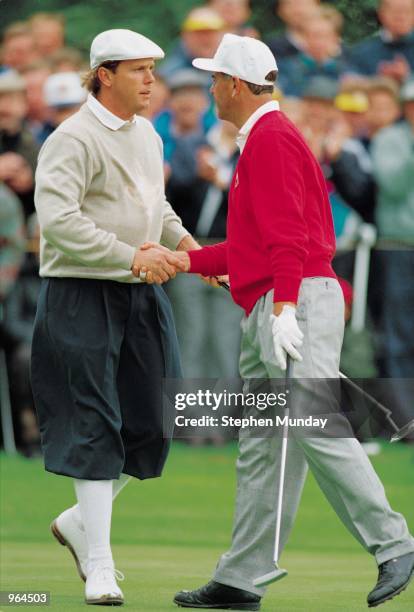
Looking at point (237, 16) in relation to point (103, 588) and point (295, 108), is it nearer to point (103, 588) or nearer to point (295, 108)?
point (295, 108)

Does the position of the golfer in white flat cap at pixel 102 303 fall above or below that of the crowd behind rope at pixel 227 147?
above

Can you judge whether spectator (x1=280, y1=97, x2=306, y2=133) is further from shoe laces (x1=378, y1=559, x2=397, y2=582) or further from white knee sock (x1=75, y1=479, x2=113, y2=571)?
shoe laces (x1=378, y1=559, x2=397, y2=582)

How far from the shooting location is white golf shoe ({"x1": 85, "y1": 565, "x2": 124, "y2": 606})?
6.30 meters

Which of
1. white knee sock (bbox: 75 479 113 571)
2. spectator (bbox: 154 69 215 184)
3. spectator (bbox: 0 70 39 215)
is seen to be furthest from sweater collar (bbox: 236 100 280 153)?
spectator (bbox: 0 70 39 215)

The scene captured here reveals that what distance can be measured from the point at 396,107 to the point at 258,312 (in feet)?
19.7

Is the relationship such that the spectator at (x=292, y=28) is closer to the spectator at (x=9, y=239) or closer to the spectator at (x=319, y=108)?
the spectator at (x=319, y=108)

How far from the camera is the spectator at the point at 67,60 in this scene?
12.1 m

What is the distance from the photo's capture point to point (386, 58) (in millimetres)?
12086

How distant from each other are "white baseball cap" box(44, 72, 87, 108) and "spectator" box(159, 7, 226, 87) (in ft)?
2.28

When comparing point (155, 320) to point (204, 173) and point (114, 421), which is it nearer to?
point (114, 421)

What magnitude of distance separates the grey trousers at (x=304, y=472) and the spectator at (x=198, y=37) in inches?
235

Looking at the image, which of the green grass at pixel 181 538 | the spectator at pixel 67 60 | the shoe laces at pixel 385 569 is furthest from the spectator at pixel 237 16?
the shoe laces at pixel 385 569

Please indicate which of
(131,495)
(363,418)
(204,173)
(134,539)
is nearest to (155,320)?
(363,418)

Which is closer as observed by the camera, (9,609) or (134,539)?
(9,609)
